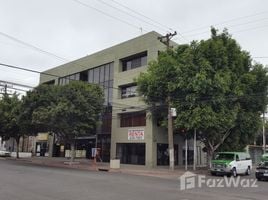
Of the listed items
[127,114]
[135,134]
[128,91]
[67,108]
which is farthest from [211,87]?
[127,114]

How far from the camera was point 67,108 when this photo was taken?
108 ft

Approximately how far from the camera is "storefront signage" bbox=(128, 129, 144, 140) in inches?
1468

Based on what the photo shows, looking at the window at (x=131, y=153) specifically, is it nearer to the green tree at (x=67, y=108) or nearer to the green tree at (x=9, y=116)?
the green tree at (x=67, y=108)

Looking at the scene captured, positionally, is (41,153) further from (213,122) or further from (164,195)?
(164,195)

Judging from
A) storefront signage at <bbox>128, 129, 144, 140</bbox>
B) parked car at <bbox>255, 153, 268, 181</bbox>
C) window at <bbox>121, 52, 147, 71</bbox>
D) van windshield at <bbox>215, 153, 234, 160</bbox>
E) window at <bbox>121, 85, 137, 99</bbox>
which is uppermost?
window at <bbox>121, 52, 147, 71</bbox>

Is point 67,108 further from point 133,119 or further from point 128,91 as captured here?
point 128,91

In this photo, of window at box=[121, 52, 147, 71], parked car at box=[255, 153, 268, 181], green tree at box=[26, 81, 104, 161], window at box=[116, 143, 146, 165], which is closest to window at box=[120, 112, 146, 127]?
window at box=[116, 143, 146, 165]

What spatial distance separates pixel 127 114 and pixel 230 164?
15.3 metres

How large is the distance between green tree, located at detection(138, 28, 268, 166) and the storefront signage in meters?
5.44

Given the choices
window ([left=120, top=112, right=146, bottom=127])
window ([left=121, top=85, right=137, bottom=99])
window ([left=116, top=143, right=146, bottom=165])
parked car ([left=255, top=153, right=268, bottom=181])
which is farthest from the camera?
window ([left=121, top=85, right=137, bottom=99])

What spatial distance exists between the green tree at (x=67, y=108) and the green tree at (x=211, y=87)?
5.95 metres

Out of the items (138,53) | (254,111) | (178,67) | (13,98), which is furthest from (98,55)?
(254,111)

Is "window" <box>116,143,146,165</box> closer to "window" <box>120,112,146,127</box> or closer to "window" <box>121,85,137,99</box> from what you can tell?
"window" <box>120,112,146,127</box>

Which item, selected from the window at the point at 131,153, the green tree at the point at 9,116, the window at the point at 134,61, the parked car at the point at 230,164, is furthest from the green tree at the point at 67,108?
the parked car at the point at 230,164
